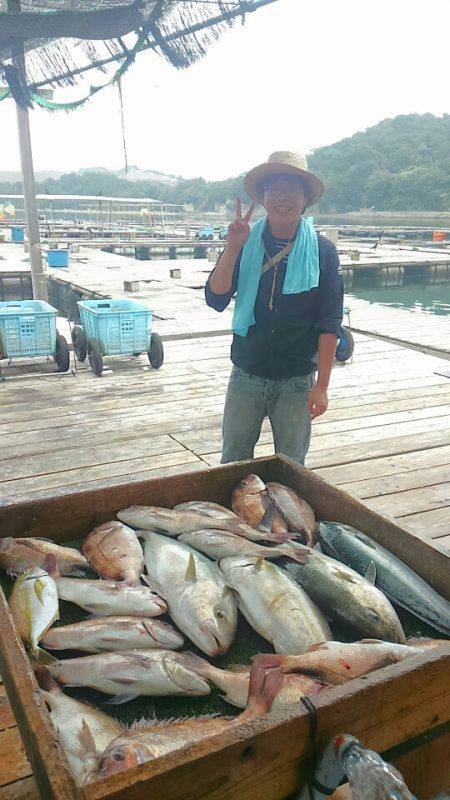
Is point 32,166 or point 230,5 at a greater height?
point 230,5

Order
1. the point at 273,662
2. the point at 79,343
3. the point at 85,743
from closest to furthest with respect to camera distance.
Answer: the point at 85,743
the point at 273,662
the point at 79,343

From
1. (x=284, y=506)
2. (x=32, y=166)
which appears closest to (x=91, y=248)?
(x=32, y=166)

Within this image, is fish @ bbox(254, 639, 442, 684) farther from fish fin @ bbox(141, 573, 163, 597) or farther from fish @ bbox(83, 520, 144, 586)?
fish @ bbox(83, 520, 144, 586)

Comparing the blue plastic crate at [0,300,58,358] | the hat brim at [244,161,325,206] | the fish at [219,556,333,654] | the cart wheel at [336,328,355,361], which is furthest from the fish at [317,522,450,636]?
the cart wheel at [336,328,355,361]

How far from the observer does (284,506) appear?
7.18 ft

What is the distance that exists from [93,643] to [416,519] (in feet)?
9.25

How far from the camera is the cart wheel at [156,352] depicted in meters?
7.20

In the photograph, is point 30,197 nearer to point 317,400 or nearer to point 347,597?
point 317,400

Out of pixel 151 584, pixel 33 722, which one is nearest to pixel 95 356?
pixel 151 584

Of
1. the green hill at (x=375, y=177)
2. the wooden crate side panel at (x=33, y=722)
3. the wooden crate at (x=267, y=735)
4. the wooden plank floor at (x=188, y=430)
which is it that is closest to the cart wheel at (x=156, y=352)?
the wooden plank floor at (x=188, y=430)

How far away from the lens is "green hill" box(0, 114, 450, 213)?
261 ft

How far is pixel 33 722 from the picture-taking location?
3.71 ft

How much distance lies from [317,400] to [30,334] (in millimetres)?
4537

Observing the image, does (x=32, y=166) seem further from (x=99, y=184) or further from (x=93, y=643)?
(x=99, y=184)
